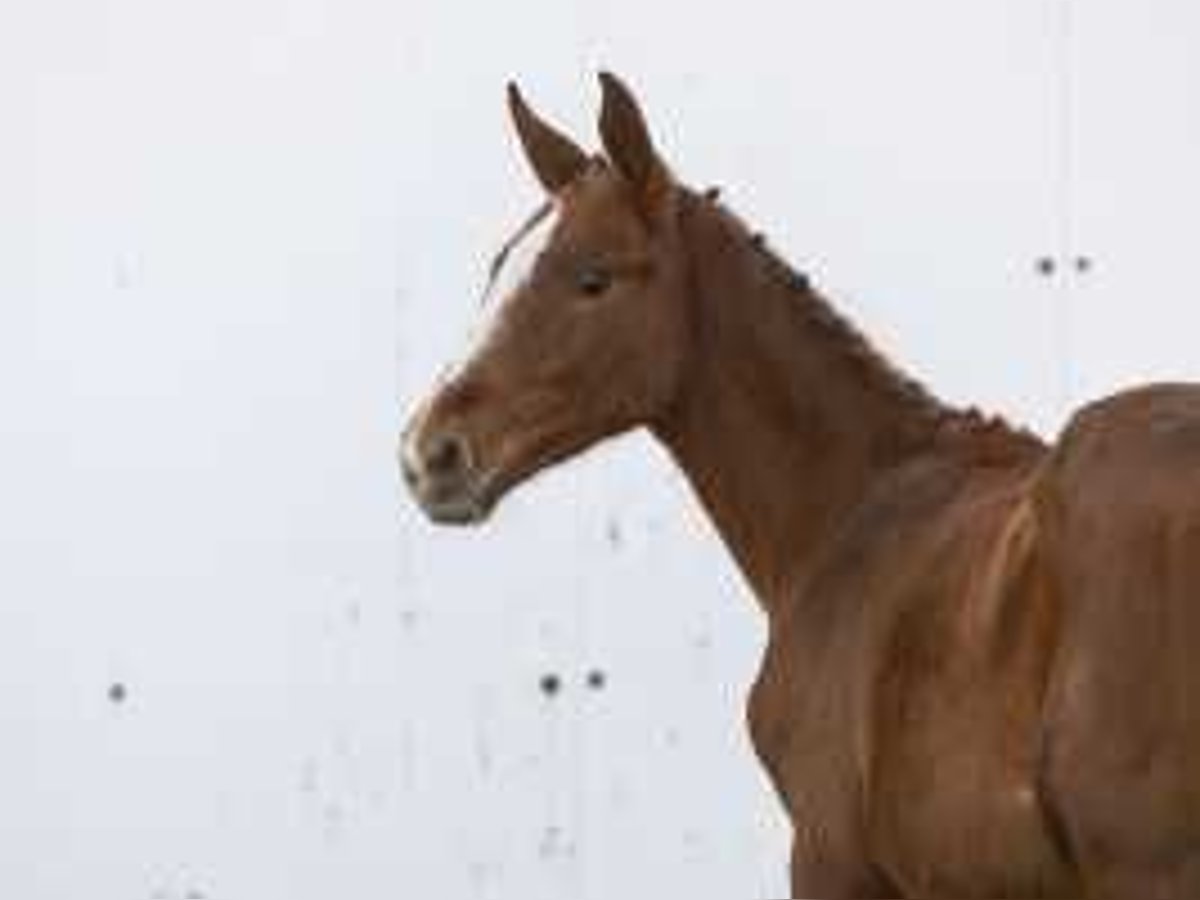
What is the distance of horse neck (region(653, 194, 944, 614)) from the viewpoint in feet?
11.5

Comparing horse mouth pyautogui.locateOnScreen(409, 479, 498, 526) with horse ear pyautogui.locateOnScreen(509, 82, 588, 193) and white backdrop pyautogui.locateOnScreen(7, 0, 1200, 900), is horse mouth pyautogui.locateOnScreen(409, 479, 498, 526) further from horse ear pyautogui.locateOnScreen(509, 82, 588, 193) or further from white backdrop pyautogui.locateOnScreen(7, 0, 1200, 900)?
white backdrop pyautogui.locateOnScreen(7, 0, 1200, 900)

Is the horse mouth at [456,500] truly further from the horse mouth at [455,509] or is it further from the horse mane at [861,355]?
the horse mane at [861,355]

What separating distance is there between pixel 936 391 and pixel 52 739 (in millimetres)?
1390

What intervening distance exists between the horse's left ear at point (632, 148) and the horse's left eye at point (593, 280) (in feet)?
0.28

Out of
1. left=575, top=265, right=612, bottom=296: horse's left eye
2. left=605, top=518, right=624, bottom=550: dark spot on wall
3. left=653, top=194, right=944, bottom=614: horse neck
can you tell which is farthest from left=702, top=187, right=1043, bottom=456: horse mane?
left=605, top=518, right=624, bottom=550: dark spot on wall

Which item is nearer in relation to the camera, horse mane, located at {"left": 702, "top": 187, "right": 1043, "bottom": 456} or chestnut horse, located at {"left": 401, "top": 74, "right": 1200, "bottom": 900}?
chestnut horse, located at {"left": 401, "top": 74, "right": 1200, "bottom": 900}

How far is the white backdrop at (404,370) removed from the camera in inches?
163

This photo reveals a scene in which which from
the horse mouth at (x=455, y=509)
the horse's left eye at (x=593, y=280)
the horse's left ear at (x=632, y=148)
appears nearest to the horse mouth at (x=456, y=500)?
the horse mouth at (x=455, y=509)

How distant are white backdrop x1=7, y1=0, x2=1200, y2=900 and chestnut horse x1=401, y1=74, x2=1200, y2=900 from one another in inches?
25.8

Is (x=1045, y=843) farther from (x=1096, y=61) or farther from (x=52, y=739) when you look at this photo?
(x=52, y=739)

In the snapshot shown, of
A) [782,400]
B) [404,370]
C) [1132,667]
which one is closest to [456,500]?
[782,400]

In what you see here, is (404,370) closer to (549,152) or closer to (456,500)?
(549,152)

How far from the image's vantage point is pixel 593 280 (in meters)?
3.45

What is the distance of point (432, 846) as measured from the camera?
4441 mm
